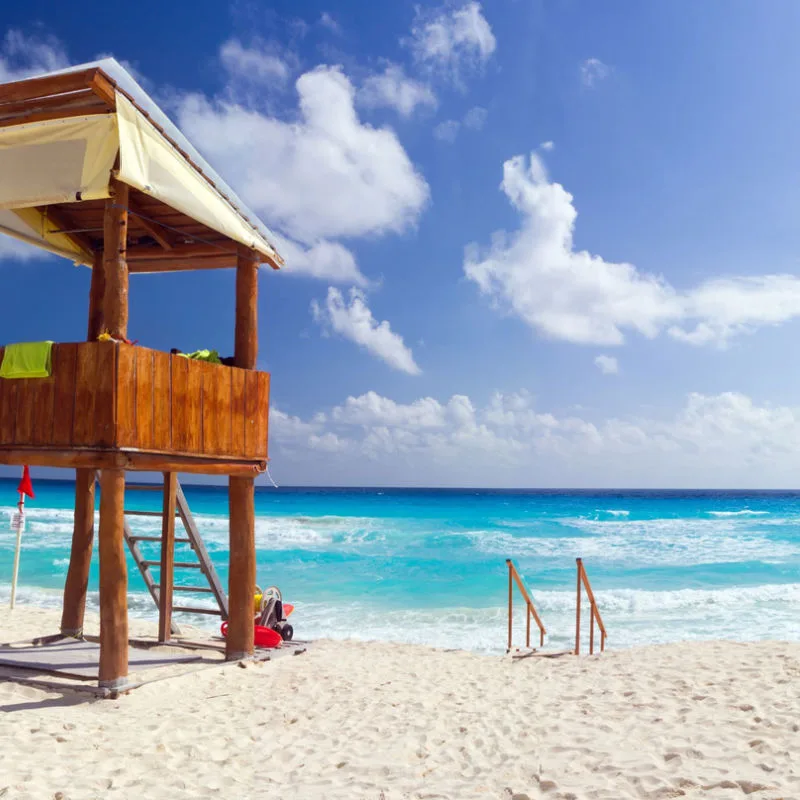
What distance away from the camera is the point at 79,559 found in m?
10.3

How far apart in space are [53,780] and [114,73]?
6.25m

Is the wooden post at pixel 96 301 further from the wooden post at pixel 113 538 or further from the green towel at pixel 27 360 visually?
the wooden post at pixel 113 538

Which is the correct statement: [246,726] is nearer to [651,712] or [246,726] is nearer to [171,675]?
[171,675]

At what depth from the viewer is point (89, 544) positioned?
10.5 meters

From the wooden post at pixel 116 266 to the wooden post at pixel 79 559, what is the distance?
3369 mm

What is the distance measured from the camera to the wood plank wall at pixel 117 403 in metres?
7.40

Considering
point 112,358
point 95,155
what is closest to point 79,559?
point 112,358

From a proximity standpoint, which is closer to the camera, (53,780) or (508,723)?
(53,780)

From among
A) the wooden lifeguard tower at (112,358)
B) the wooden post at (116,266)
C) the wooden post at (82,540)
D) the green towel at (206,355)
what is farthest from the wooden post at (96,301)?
the wooden post at (116,266)

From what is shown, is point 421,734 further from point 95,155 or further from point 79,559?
point 95,155

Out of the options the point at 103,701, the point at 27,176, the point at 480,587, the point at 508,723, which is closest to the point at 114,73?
the point at 27,176

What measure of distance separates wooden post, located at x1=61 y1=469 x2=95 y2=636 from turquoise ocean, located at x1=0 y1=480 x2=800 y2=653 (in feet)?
15.7

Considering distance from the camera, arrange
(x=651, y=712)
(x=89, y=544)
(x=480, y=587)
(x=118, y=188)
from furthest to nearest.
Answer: (x=480, y=587)
(x=89, y=544)
(x=118, y=188)
(x=651, y=712)

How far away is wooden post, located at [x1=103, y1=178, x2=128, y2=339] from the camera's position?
300 inches
